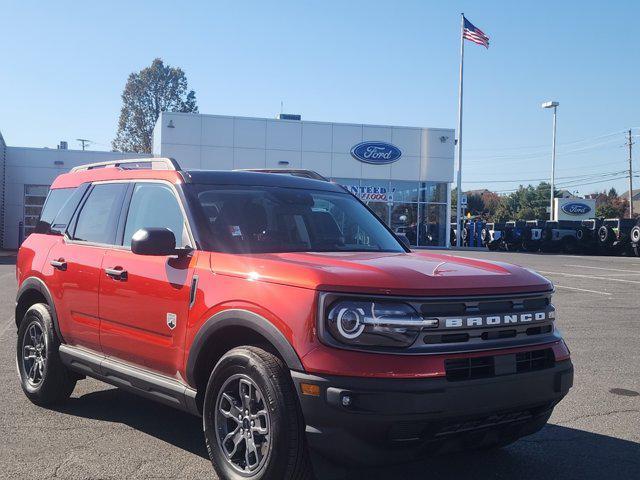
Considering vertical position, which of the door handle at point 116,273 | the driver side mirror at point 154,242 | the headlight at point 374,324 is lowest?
the headlight at point 374,324

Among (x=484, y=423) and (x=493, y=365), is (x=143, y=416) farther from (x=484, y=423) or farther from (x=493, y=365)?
(x=493, y=365)

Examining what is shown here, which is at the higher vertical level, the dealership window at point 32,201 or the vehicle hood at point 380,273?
the dealership window at point 32,201

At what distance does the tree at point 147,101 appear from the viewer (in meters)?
70.5

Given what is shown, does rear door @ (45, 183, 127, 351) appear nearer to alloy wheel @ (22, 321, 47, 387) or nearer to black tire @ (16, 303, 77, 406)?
black tire @ (16, 303, 77, 406)

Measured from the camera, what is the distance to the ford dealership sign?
169 ft

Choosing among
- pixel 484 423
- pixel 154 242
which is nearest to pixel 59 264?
pixel 154 242

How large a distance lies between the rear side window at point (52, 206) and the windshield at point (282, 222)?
2.09 m

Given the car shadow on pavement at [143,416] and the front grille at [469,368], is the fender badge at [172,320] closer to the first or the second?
the car shadow on pavement at [143,416]

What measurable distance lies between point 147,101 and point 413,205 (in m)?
42.5

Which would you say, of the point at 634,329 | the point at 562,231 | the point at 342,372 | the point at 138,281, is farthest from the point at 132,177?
the point at 562,231

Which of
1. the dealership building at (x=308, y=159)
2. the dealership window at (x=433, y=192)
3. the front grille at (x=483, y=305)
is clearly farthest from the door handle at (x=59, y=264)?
the dealership window at (x=433, y=192)

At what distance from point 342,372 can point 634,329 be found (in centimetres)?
841

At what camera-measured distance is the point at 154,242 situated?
4.14 m

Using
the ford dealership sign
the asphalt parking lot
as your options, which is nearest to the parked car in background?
the ford dealership sign
